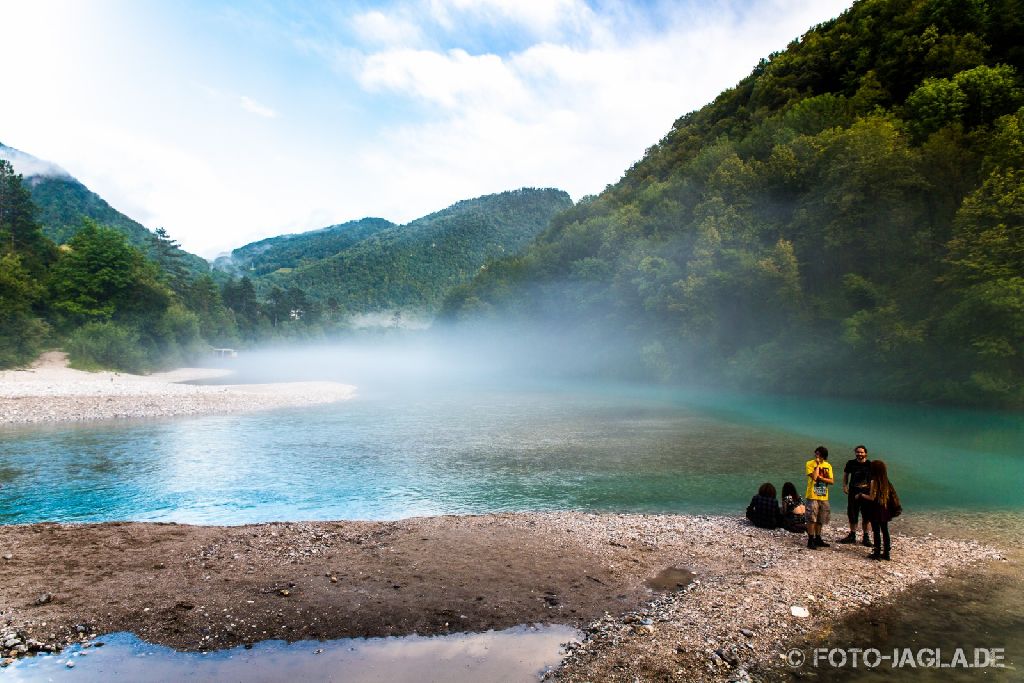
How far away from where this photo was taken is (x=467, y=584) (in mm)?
11320

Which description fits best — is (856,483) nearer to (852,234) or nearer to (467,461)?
(467,461)

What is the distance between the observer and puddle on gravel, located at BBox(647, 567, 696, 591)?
11.4 meters

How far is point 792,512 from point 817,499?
1886 mm

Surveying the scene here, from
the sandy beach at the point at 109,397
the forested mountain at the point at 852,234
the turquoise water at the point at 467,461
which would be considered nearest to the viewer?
the turquoise water at the point at 467,461

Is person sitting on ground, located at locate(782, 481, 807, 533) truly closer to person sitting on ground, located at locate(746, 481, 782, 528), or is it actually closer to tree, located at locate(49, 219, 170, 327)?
person sitting on ground, located at locate(746, 481, 782, 528)

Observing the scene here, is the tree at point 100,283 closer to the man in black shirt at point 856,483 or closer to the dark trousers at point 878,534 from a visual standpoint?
the man in black shirt at point 856,483

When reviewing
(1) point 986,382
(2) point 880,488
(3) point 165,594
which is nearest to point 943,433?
(1) point 986,382

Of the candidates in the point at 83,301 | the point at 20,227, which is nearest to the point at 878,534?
the point at 83,301

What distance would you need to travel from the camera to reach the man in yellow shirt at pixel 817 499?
538 inches

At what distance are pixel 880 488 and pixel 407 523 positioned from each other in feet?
38.7

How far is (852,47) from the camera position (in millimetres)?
83750

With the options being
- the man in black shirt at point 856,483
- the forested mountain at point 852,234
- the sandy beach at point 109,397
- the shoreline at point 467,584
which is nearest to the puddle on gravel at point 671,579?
the shoreline at point 467,584

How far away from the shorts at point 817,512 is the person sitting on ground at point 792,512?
1.24 metres

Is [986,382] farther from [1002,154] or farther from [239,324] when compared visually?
[239,324]
